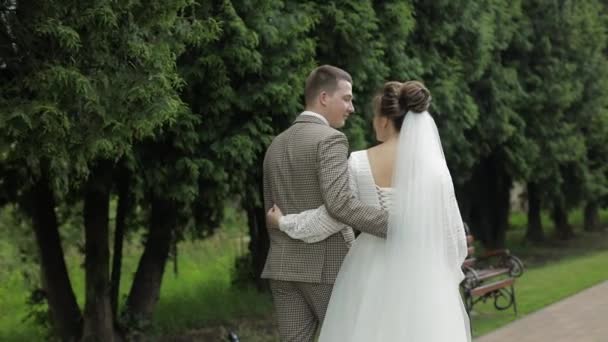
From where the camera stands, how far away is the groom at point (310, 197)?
463 cm

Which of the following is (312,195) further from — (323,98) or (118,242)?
(118,242)

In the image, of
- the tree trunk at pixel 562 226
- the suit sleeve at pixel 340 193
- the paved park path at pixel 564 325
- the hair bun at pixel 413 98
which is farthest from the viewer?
the tree trunk at pixel 562 226

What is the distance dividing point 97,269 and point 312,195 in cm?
504

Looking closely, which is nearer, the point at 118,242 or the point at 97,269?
the point at 97,269

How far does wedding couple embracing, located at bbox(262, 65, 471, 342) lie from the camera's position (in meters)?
4.68

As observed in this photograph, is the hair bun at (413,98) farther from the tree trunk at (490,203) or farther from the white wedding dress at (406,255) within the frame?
the tree trunk at (490,203)

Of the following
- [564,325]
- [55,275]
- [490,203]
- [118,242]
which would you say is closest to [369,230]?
[564,325]

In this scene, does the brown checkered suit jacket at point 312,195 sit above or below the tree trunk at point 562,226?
above

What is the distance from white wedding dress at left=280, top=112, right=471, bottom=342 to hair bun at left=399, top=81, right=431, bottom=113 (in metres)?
0.04

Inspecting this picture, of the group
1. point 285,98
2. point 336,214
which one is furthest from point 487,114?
point 336,214

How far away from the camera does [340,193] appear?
451cm

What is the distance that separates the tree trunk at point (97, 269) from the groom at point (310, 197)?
4.49 meters

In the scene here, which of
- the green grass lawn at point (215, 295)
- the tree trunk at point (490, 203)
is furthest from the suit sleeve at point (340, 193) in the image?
the tree trunk at point (490, 203)

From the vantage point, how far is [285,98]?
855 centimetres
